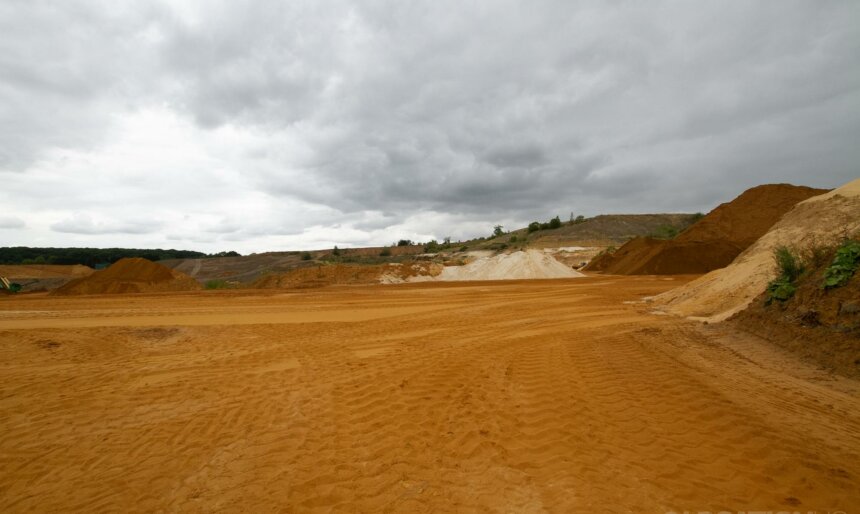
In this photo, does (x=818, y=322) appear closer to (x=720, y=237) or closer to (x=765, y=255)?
(x=765, y=255)

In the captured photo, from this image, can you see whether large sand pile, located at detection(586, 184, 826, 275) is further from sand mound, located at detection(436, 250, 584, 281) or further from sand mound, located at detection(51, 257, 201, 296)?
sand mound, located at detection(51, 257, 201, 296)

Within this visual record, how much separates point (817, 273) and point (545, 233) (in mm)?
68947

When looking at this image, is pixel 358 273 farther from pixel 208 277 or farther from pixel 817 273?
pixel 817 273

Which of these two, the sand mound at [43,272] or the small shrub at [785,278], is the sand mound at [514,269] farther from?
the sand mound at [43,272]

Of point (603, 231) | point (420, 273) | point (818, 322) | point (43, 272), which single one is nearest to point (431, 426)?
Answer: point (818, 322)

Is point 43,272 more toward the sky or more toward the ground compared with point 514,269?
more toward the sky

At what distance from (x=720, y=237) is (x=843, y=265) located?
104ft

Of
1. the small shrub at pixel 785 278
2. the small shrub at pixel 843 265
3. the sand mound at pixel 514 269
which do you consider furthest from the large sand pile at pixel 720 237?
the small shrub at pixel 843 265

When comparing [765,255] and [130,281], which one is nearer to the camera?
[765,255]

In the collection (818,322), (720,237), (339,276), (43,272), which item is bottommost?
(818,322)

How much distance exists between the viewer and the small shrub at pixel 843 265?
727 centimetres

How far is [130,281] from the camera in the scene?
3092 cm

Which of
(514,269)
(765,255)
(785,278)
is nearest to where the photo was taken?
(785,278)

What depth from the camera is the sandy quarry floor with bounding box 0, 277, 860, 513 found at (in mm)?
3814
